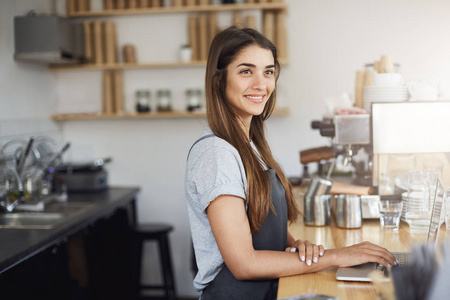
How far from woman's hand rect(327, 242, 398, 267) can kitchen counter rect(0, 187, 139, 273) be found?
4.68ft

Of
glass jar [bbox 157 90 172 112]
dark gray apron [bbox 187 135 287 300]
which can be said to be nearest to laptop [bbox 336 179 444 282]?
dark gray apron [bbox 187 135 287 300]

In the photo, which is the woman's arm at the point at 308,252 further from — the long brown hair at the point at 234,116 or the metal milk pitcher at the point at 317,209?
the metal milk pitcher at the point at 317,209

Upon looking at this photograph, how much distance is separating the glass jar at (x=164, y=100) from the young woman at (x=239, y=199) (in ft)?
8.00

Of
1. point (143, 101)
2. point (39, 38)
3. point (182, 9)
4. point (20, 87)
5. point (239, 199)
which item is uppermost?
point (182, 9)

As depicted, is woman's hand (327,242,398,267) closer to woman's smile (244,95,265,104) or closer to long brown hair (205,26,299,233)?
long brown hair (205,26,299,233)

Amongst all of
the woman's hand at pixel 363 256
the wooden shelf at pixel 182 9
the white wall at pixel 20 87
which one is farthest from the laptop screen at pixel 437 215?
the white wall at pixel 20 87

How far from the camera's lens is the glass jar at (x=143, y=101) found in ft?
13.5

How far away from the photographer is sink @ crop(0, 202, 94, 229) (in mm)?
2836

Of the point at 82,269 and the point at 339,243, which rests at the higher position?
the point at 339,243

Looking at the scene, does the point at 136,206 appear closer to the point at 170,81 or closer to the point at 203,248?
the point at 170,81

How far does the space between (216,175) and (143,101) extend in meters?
2.80

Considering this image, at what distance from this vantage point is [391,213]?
6.43 ft

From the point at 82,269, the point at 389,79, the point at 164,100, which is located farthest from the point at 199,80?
the point at 389,79

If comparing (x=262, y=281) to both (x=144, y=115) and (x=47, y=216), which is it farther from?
(x=144, y=115)
